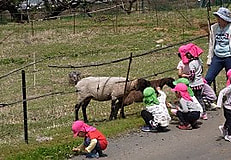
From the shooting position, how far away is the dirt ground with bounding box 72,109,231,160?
7.75m

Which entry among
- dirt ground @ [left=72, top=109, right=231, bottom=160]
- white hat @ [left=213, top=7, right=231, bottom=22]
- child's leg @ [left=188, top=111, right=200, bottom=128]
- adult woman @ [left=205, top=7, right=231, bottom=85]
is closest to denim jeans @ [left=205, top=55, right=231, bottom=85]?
adult woman @ [left=205, top=7, right=231, bottom=85]

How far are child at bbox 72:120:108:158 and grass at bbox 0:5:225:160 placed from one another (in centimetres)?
44

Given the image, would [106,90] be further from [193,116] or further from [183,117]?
[193,116]

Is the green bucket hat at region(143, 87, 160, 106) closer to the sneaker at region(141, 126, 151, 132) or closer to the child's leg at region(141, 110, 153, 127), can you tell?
the child's leg at region(141, 110, 153, 127)

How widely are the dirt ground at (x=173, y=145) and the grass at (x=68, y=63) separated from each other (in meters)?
0.46

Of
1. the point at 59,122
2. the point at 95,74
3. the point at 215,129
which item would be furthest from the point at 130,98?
the point at 95,74

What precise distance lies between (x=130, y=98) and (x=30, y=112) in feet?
8.08

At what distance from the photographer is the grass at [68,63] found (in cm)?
920

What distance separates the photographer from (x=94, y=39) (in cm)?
2798

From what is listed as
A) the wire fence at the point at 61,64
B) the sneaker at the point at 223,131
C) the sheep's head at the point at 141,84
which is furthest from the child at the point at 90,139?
the sheep's head at the point at 141,84

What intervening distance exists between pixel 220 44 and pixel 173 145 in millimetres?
2367

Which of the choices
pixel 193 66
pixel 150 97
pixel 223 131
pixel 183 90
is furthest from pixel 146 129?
pixel 193 66

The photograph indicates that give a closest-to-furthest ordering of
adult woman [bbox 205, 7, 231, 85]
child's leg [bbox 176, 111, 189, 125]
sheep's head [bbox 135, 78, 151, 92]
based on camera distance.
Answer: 1. child's leg [bbox 176, 111, 189, 125]
2. adult woman [bbox 205, 7, 231, 85]
3. sheep's head [bbox 135, 78, 151, 92]

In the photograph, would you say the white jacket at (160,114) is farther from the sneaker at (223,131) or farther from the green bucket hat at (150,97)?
the sneaker at (223,131)
